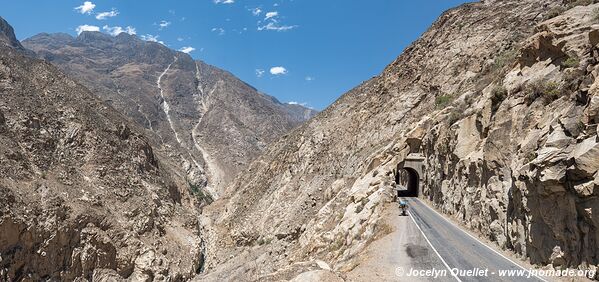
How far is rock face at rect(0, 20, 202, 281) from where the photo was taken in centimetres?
3075

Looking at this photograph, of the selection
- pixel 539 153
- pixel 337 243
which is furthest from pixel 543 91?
pixel 337 243

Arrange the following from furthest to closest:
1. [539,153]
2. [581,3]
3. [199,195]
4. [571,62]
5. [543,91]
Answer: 1. [199,195]
2. [581,3]
3. [543,91]
4. [571,62]
5. [539,153]

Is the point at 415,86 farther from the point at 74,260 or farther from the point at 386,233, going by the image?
the point at 74,260

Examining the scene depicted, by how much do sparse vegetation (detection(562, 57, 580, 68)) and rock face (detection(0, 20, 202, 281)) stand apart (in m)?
34.8

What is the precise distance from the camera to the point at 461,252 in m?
14.1

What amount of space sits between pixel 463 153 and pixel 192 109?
132678 mm

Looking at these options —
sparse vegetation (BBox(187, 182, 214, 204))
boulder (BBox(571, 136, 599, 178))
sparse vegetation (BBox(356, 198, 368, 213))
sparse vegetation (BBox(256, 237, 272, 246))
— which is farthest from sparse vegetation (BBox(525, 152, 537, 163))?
sparse vegetation (BBox(187, 182, 214, 204))

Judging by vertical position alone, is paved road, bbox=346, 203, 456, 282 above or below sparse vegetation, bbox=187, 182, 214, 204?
above

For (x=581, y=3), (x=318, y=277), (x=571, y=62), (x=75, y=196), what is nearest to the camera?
(x=318, y=277)

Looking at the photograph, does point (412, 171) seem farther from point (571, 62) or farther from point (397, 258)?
point (397, 258)

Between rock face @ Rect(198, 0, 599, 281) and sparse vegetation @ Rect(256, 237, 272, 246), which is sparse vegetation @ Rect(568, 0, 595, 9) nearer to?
rock face @ Rect(198, 0, 599, 281)

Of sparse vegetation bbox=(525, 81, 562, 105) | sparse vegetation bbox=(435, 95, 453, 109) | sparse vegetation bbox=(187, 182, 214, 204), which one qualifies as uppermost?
sparse vegetation bbox=(435, 95, 453, 109)

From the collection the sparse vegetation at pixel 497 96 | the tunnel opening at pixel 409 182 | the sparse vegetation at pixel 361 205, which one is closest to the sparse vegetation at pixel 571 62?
the sparse vegetation at pixel 497 96

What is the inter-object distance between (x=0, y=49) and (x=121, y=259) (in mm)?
35310
